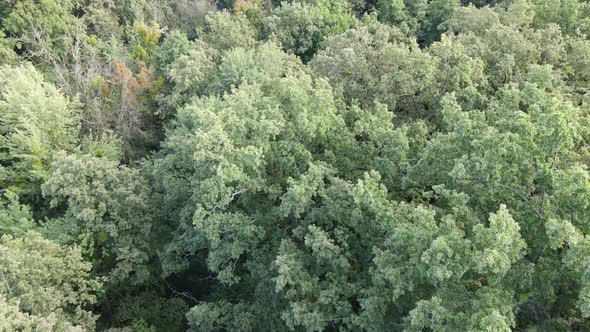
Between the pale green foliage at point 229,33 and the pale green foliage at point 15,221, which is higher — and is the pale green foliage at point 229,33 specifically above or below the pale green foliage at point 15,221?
above

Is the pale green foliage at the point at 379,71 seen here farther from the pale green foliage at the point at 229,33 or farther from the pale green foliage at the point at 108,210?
the pale green foliage at the point at 108,210

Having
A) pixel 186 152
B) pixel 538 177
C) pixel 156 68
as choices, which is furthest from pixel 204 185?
pixel 156 68

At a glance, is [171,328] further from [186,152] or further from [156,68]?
[156,68]

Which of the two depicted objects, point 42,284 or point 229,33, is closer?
point 42,284

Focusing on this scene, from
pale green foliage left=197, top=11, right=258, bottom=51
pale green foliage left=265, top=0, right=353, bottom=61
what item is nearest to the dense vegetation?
pale green foliage left=197, top=11, right=258, bottom=51

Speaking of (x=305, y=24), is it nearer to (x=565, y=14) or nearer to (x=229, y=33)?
(x=229, y=33)

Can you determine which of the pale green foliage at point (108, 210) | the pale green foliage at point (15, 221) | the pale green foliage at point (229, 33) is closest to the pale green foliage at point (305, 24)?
the pale green foliage at point (229, 33)

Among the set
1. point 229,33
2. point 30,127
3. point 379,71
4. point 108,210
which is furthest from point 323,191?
point 229,33
